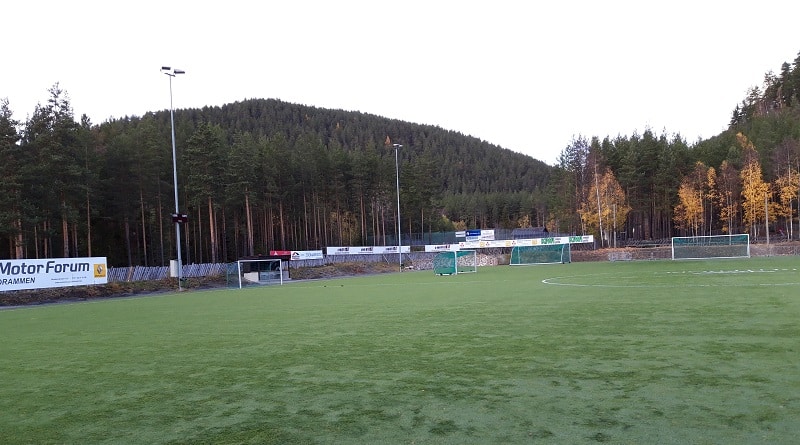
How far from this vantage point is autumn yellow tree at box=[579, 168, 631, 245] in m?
72.2

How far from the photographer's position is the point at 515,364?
7340 mm

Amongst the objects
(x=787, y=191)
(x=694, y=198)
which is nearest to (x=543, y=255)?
(x=694, y=198)

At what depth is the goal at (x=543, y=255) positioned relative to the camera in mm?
58500

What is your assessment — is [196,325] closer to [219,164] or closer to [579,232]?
[219,164]

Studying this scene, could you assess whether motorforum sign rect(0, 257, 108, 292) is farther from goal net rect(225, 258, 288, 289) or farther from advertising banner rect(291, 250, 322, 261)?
advertising banner rect(291, 250, 322, 261)

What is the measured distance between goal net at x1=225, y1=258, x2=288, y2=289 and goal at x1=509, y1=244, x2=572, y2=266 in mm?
25570

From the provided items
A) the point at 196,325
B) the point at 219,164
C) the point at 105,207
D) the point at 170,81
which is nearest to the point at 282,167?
the point at 219,164

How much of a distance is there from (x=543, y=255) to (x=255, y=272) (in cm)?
3020

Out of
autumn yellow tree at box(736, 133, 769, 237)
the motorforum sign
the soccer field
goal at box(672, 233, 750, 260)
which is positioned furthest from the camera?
autumn yellow tree at box(736, 133, 769, 237)

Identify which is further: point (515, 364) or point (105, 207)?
point (105, 207)

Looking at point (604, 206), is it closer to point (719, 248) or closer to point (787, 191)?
point (787, 191)

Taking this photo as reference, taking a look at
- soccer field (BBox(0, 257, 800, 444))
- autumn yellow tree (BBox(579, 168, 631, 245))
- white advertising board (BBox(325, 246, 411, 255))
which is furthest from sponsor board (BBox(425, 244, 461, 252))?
soccer field (BBox(0, 257, 800, 444))

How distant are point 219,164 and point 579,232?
50663 millimetres

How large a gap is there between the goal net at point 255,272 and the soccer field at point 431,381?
107 feet
